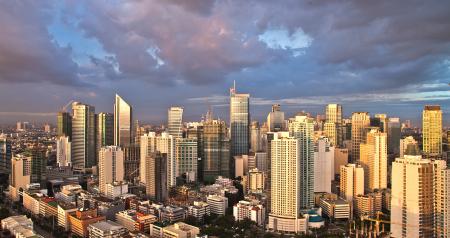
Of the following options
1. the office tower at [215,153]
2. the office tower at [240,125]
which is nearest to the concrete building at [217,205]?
the office tower at [215,153]

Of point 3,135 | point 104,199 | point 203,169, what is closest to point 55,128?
point 3,135

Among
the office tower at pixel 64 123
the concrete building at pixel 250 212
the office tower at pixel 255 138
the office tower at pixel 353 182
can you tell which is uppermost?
the office tower at pixel 64 123

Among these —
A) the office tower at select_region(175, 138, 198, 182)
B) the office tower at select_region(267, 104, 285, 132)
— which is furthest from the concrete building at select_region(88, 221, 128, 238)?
the office tower at select_region(267, 104, 285, 132)

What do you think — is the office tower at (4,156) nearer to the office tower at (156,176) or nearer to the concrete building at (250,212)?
the office tower at (156,176)

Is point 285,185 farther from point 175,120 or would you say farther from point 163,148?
point 175,120

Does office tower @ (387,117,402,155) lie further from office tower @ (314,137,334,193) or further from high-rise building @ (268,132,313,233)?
high-rise building @ (268,132,313,233)
